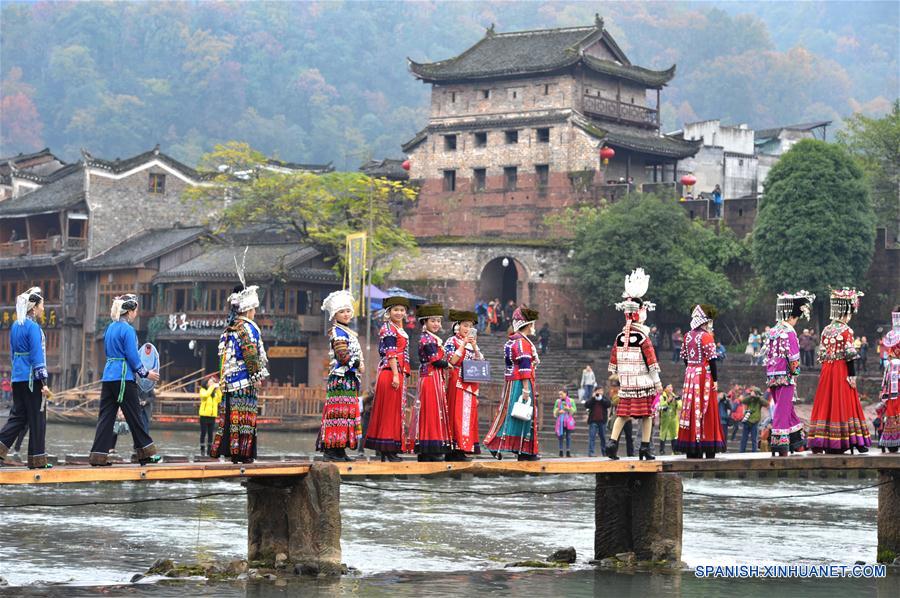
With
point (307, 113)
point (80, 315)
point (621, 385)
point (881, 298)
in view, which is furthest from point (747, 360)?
point (307, 113)

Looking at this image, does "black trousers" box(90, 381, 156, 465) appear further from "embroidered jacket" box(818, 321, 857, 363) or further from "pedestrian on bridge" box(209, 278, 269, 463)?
"embroidered jacket" box(818, 321, 857, 363)

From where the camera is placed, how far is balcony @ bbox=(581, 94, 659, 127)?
64.8m

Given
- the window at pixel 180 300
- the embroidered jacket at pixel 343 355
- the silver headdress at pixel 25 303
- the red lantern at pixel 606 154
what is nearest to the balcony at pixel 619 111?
the red lantern at pixel 606 154

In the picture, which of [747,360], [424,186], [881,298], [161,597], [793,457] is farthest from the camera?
[424,186]

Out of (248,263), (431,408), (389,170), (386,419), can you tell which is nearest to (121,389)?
(386,419)

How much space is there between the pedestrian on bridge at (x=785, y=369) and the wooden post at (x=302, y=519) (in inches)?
232

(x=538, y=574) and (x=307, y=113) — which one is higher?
(x=307, y=113)

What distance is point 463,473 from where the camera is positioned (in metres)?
17.8

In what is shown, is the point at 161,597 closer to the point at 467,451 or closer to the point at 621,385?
the point at 467,451

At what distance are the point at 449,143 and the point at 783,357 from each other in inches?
1871

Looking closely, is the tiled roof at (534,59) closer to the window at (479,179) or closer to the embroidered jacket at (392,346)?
the window at (479,179)

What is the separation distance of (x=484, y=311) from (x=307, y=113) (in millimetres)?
65209

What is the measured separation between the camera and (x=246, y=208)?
56.7 meters

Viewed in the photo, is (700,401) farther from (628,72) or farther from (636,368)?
(628,72)
